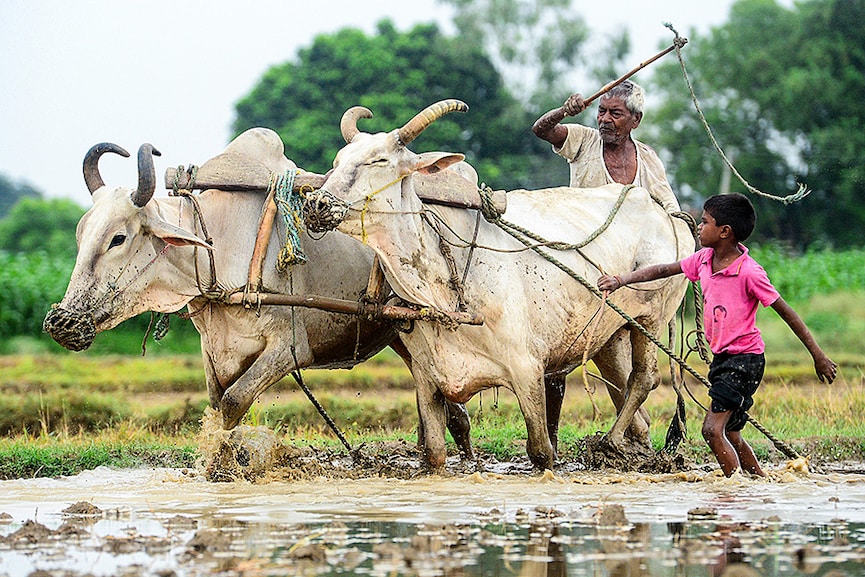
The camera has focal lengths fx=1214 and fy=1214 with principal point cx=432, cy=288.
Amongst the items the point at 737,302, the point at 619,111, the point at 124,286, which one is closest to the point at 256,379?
the point at 124,286

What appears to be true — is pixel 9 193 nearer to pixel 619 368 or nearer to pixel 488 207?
pixel 619 368

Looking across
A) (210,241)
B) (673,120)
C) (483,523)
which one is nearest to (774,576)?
(483,523)

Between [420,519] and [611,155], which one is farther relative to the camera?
[611,155]

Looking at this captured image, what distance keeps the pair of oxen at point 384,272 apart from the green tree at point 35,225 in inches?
1551

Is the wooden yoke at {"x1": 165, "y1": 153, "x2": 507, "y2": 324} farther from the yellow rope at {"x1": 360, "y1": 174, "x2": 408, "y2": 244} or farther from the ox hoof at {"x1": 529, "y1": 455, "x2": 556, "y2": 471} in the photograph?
the ox hoof at {"x1": 529, "y1": 455, "x2": 556, "y2": 471}

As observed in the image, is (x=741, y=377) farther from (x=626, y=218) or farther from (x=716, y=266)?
(x=626, y=218)

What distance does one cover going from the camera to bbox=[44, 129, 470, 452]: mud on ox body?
268 inches

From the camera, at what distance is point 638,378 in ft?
27.1

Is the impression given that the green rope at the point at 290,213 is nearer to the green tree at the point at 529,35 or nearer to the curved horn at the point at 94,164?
the curved horn at the point at 94,164

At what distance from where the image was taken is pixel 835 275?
90.0ft

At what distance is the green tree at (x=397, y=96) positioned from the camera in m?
34.5

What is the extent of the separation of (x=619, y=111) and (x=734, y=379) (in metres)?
2.36

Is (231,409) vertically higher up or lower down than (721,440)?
higher up

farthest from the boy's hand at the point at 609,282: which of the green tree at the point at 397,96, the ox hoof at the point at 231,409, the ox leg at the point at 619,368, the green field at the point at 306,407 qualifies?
the green tree at the point at 397,96
